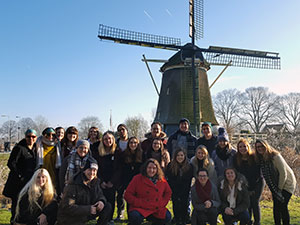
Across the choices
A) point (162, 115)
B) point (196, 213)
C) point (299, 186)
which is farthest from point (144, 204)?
point (162, 115)

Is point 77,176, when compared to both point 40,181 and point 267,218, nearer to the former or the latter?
point 40,181

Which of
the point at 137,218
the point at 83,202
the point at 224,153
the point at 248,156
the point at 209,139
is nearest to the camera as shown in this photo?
the point at 83,202

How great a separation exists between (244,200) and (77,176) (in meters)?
2.56

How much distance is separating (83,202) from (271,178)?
114 inches

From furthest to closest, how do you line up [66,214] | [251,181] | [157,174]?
[251,181] → [157,174] → [66,214]

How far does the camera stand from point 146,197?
347cm

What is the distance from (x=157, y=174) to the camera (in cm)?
361

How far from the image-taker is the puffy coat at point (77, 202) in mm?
3096

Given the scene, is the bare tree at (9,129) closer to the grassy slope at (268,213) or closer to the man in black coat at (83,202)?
the grassy slope at (268,213)

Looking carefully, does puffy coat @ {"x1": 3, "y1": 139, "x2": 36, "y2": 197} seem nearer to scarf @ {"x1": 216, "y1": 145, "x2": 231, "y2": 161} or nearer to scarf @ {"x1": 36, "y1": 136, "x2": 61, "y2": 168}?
scarf @ {"x1": 36, "y1": 136, "x2": 61, "y2": 168}

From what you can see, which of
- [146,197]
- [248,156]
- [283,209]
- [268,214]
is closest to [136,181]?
[146,197]

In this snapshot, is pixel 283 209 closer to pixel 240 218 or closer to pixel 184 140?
pixel 240 218

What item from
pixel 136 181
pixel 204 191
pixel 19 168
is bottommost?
pixel 204 191

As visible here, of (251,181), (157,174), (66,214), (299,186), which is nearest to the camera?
(66,214)
